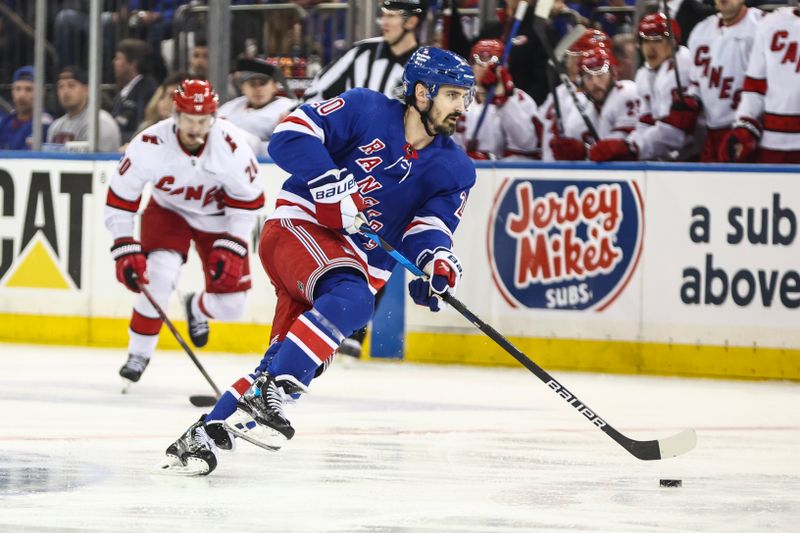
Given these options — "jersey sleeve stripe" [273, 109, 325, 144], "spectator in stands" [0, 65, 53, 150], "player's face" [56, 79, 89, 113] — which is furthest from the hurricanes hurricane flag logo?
"jersey sleeve stripe" [273, 109, 325, 144]

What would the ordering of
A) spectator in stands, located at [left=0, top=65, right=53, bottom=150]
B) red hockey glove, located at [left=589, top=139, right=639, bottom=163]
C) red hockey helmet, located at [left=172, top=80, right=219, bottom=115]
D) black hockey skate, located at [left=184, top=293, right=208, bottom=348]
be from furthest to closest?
spectator in stands, located at [left=0, top=65, right=53, bottom=150], red hockey glove, located at [left=589, top=139, right=639, bottom=163], black hockey skate, located at [left=184, top=293, right=208, bottom=348], red hockey helmet, located at [left=172, top=80, right=219, bottom=115]

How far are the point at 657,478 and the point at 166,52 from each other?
19.3 ft

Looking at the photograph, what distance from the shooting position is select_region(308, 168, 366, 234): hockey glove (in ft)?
14.0

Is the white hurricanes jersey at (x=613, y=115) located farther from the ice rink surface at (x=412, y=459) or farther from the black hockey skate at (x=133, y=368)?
the black hockey skate at (x=133, y=368)

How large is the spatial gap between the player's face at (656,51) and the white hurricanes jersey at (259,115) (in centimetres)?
206

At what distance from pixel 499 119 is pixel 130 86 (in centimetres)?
239

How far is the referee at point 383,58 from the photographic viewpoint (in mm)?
8164

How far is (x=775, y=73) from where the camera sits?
24.3ft

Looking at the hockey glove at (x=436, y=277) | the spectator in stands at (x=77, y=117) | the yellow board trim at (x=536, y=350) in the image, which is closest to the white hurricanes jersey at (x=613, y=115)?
the yellow board trim at (x=536, y=350)

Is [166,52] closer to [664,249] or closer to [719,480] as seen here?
[664,249]

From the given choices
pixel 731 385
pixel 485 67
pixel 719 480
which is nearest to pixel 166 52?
pixel 485 67

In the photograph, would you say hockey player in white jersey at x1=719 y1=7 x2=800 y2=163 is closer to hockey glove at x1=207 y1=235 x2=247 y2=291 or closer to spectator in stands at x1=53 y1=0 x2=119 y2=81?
hockey glove at x1=207 y1=235 x2=247 y2=291

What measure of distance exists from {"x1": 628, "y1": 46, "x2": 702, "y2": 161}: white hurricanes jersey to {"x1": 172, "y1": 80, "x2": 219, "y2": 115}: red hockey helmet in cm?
243

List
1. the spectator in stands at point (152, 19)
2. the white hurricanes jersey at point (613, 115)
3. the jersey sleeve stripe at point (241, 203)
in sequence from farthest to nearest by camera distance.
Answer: the spectator in stands at point (152, 19)
the white hurricanes jersey at point (613, 115)
the jersey sleeve stripe at point (241, 203)
